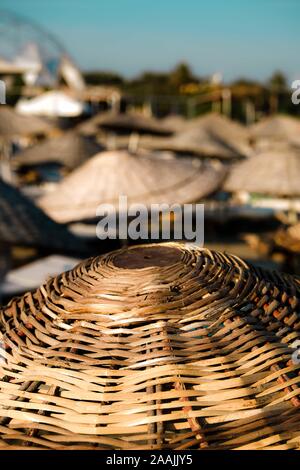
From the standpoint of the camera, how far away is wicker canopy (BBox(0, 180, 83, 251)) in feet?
12.5

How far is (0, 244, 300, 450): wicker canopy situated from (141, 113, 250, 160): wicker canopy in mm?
13410

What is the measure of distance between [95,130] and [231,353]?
20.3 metres

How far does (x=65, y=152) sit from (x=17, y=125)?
16.3 feet

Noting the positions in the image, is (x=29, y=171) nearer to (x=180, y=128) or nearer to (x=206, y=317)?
(x=180, y=128)

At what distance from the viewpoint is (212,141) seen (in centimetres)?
1491

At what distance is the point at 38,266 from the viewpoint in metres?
5.34

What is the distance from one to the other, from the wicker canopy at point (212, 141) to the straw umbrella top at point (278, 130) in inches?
20.3

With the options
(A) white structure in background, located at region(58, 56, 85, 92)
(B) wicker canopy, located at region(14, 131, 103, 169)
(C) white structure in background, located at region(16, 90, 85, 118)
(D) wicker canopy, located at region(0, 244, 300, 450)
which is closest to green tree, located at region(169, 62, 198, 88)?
(A) white structure in background, located at region(58, 56, 85, 92)

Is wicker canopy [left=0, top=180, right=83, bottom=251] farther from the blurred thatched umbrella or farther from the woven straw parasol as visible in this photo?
the blurred thatched umbrella

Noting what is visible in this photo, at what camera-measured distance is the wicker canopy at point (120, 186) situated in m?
6.45

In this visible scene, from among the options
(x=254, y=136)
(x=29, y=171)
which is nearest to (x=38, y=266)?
(x=29, y=171)

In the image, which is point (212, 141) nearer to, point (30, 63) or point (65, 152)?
point (65, 152)

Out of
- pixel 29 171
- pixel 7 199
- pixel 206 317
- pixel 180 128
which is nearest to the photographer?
pixel 206 317
